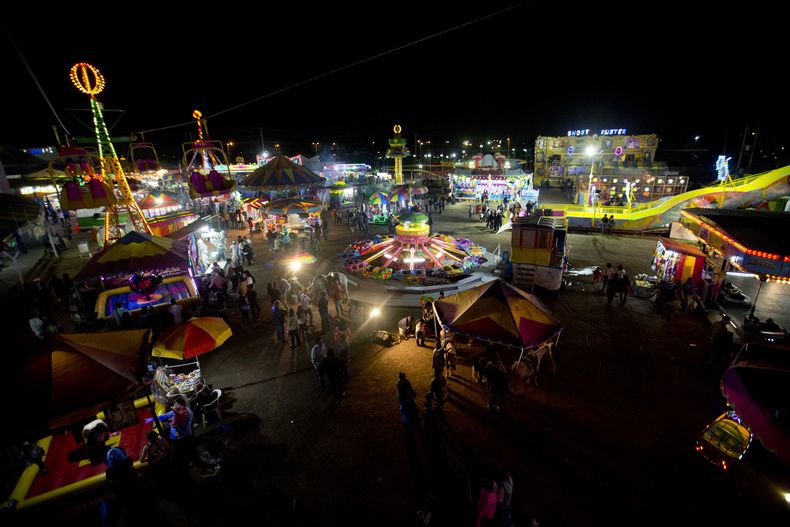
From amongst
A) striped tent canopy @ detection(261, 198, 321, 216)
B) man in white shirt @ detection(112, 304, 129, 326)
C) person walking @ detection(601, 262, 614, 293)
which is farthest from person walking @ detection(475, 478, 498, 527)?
striped tent canopy @ detection(261, 198, 321, 216)

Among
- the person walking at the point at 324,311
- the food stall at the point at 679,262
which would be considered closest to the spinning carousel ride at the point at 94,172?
the person walking at the point at 324,311

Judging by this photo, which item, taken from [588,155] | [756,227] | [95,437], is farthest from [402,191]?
[588,155]

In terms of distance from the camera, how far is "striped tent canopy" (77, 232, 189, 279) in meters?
11.0

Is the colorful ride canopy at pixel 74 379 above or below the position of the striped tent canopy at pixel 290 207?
below

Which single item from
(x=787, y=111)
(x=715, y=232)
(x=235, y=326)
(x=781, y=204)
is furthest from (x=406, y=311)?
(x=787, y=111)

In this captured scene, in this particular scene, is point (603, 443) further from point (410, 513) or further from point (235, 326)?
point (235, 326)

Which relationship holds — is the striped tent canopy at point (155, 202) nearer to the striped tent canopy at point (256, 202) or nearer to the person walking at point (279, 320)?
the striped tent canopy at point (256, 202)

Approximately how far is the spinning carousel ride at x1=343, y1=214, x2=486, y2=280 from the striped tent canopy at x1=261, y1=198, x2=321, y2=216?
6292 millimetres

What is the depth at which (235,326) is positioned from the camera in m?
12.2

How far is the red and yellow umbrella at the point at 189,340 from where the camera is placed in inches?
301

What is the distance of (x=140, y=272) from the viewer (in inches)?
485

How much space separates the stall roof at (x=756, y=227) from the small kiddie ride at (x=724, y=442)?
19.8 feet

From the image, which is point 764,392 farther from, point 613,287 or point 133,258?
point 133,258

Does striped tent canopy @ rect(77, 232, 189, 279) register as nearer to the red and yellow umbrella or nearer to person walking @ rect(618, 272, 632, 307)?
the red and yellow umbrella
